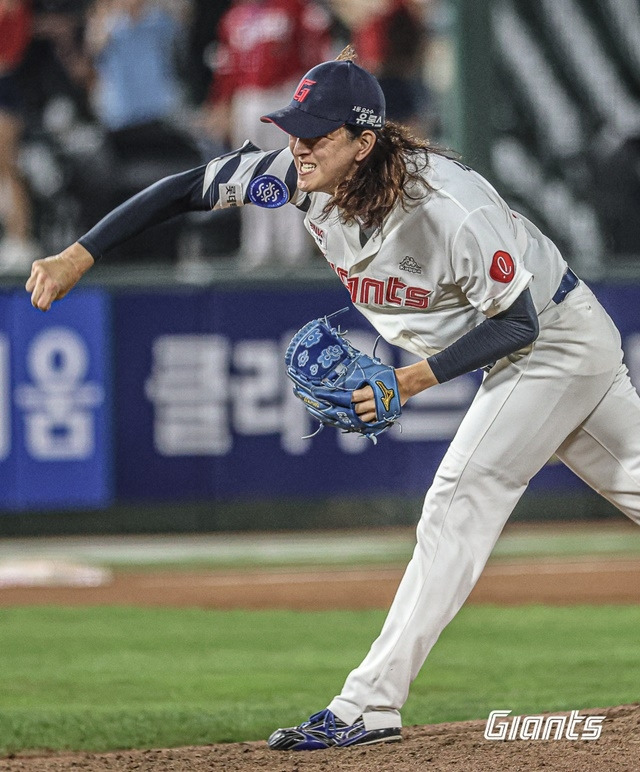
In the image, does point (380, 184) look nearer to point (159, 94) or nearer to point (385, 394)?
point (385, 394)

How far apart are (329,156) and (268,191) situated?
1.30 ft

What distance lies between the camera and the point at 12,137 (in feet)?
35.3

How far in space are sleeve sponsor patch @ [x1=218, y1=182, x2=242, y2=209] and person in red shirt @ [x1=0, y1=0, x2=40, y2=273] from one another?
6.53m

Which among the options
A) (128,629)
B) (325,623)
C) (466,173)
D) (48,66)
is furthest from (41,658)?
(48,66)

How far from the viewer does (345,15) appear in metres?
11.0

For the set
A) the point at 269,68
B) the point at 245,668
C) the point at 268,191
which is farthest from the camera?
the point at 269,68

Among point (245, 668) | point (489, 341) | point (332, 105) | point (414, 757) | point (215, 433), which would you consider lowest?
point (245, 668)

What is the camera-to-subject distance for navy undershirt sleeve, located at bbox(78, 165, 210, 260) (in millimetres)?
4273

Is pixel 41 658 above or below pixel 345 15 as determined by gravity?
below

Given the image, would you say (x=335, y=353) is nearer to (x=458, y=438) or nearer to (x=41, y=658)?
(x=458, y=438)

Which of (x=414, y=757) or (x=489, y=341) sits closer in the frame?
(x=489, y=341)

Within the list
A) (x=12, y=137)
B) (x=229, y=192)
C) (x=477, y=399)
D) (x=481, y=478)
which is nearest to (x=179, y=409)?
(x=12, y=137)

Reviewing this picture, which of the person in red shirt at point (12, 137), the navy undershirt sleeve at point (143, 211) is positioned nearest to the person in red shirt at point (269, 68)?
the person in red shirt at point (12, 137)

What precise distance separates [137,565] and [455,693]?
3.78 m
